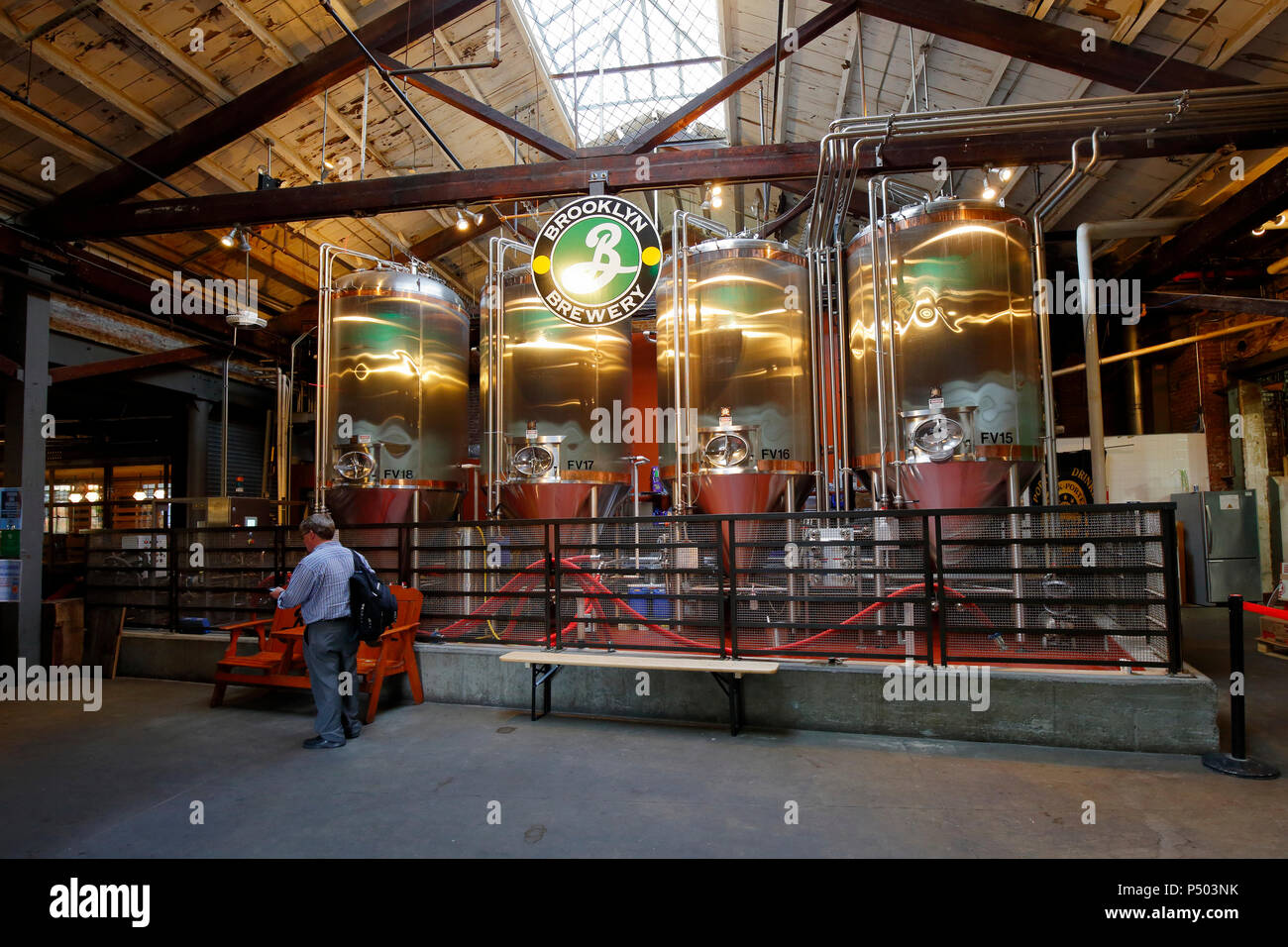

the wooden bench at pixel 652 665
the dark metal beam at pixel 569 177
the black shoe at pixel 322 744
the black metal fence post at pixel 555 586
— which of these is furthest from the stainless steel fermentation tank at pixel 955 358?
the black shoe at pixel 322 744

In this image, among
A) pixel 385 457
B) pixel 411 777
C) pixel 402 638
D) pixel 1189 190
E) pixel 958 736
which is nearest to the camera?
pixel 411 777

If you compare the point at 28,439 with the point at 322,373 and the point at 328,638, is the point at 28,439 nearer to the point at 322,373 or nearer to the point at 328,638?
the point at 322,373

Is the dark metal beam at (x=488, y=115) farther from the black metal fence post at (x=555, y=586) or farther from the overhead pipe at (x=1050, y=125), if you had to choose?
the black metal fence post at (x=555, y=586)

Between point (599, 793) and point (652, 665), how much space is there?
1.24m

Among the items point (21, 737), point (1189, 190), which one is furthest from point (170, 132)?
point (1189, 190)

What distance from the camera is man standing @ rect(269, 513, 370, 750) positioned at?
205 inches

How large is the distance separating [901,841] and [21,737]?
6.60 m

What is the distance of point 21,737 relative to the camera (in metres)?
5.49

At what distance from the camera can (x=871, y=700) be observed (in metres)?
5.18

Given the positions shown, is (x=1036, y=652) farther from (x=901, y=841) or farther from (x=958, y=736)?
(x=901, y=841)

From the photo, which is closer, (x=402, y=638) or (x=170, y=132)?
(x=402, y=638)

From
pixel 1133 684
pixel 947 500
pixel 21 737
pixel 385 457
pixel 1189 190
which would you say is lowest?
pixel 21 737

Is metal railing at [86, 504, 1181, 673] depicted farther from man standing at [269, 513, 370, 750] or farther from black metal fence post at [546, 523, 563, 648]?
man standing at [269, 513, 370, 750]

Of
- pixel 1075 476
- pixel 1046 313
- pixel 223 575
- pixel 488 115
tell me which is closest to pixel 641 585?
pixel 1046 313
